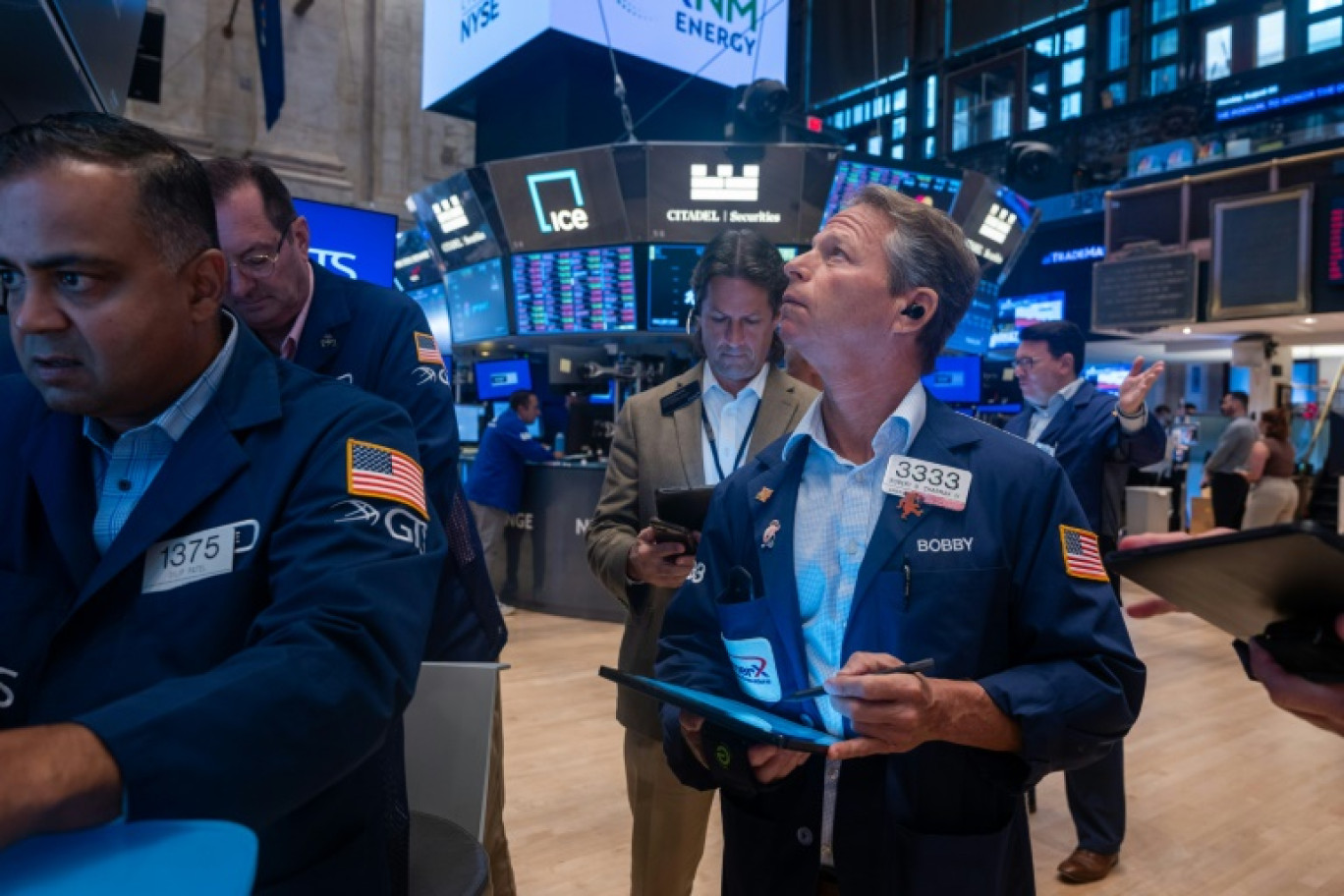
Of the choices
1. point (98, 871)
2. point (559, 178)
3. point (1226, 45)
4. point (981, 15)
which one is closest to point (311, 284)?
point (98, 871)

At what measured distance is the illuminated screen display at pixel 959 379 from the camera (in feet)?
27.4

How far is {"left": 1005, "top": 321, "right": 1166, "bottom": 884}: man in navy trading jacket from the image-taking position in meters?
2.97

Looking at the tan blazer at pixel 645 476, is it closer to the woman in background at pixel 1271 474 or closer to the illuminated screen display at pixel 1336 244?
the woman in background at pixel 1271 474

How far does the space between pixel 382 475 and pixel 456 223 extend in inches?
284

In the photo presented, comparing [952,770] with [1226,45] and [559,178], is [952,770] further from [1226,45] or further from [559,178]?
[1226,45]

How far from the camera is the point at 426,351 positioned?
5.99 feet

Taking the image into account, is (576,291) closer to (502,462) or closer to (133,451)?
(502,462)

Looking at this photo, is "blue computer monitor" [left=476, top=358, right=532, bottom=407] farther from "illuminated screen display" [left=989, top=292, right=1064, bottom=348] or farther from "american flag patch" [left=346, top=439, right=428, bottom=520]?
"illuminated screen display" [left=989, top=292, right=1064, bottom=348]

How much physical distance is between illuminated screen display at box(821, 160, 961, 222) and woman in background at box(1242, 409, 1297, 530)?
10.7ft

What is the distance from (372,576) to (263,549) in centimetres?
15

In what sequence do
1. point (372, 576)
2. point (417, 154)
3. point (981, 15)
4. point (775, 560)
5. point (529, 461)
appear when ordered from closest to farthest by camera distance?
1. point (372, 576)
2. point (775, 560)
3. point (529, 461)
4. point (981, 15)
5. point (417, 154)

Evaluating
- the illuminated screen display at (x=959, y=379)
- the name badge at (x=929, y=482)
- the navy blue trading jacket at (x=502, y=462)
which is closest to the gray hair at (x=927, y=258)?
the name badge at (x=929, y=482)

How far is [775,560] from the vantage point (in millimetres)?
1381

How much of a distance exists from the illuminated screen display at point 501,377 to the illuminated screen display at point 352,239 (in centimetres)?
458
